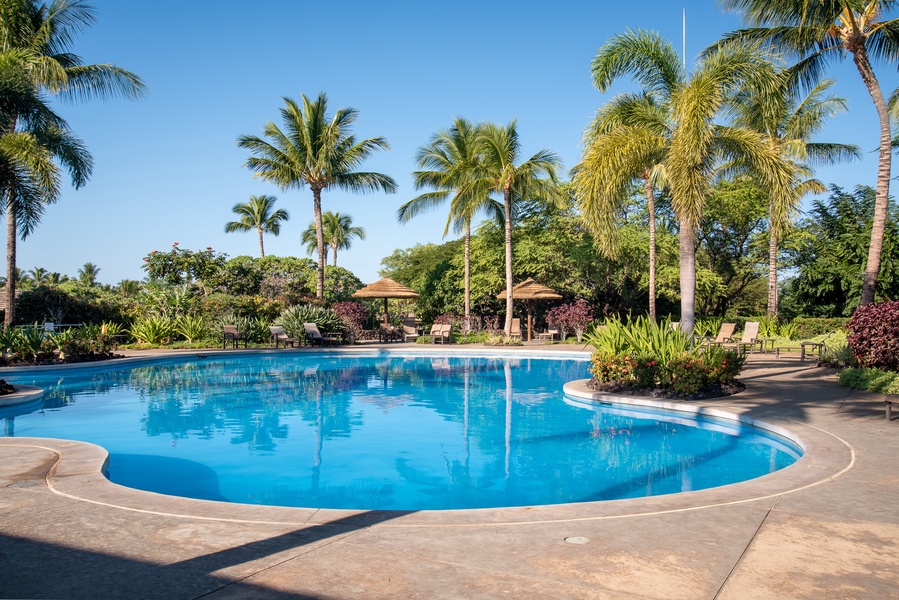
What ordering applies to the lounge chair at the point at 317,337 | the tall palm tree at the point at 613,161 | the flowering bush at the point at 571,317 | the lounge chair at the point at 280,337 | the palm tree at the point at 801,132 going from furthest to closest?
the flowering bush at the point at 571,317 < the lounge chair at the point at 317,337 < the lounge chair at the point at 280,337 < the palm tree at the point at 801,132 < the tall palm tree at the point at 613,161

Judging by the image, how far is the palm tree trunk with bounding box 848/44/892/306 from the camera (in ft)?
45.7

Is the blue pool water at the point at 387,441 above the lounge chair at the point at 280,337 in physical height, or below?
below

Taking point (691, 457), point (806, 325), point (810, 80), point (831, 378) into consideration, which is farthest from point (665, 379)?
point (806, 325)

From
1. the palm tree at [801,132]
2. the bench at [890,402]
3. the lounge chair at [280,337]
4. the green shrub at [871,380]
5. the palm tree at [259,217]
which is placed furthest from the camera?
the palm tree at [259,217]

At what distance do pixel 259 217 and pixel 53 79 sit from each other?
32287mm

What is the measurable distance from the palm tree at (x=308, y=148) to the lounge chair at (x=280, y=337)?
12.2 ft

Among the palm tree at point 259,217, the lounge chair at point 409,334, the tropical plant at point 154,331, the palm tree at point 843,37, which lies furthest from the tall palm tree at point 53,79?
the palm tree at point 259,217

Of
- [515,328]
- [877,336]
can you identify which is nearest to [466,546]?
[877,336]

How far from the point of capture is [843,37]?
47.2 feet

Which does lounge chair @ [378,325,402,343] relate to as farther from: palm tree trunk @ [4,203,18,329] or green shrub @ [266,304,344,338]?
palm tree trunk @ [4,203,18,329]

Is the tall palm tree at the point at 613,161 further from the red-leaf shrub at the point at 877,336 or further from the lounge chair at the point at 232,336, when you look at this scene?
the lounge chair at the point at 232,336

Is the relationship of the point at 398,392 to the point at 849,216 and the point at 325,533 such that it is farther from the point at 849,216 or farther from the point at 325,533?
the point at 849,216

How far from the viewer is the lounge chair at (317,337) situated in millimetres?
23297

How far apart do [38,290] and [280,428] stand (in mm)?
19839
